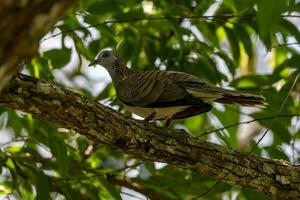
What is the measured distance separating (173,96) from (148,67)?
130cm

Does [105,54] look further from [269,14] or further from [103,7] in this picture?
[269,14]

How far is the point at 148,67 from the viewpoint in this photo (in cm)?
582

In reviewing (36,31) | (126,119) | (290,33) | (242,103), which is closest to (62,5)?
(36,31)

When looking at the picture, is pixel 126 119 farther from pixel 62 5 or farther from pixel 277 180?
pixel 62 5

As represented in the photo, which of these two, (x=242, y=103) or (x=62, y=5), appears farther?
(x=242, y=103)

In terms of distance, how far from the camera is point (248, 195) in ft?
14.3

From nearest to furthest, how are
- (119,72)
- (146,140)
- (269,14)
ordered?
(269,14) < (146,140) < (119,72)

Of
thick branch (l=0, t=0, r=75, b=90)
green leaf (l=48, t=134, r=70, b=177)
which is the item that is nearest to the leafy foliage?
green leaf (l=48, t=134, r=70, b=177)

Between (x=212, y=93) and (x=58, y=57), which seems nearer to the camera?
(x=212, y=93)

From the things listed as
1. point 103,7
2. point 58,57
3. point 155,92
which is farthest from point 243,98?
point 58,57

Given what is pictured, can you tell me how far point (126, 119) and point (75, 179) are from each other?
118 centimetres

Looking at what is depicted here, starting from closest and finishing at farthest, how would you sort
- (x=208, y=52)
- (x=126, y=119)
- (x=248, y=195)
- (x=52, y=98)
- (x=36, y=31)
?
1. (x=36, y=31)
2. (x=52, y=98)
3. (x=126, y=119)
4. (x=248, y=195)
5. (x=208, y=52)

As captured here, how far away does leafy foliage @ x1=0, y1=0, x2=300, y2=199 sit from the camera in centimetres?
430

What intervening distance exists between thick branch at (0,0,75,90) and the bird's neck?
418 centimetres
